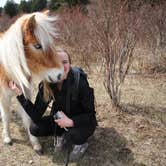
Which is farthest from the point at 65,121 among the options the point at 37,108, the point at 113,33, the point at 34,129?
the point at 113,33

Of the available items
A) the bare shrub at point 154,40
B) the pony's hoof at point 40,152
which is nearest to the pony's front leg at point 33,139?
the pony's hoof at point 40,152

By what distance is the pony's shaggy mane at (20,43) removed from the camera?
3332 mm

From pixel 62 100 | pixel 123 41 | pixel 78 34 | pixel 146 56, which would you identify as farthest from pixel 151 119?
pixel 78 34

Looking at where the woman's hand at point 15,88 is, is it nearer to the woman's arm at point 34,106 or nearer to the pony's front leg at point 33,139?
the woman's arm at point 34,106

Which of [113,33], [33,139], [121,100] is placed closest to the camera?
[33,139]

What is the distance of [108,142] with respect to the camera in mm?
4148

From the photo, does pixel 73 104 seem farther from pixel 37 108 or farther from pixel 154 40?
pixel 154 40

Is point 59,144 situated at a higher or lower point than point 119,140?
higher

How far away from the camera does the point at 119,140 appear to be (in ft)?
13.7

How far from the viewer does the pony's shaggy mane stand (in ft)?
10.9

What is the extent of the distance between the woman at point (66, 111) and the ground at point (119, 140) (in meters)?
0.21

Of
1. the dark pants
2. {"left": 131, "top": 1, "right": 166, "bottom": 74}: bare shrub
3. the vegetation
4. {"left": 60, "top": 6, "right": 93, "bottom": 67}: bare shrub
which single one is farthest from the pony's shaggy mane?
{"left": 131, "top": 1, "right": 166, "bottom": 74}: bare shrub

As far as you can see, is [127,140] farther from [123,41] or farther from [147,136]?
[123,41]

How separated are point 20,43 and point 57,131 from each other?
3.83ft
